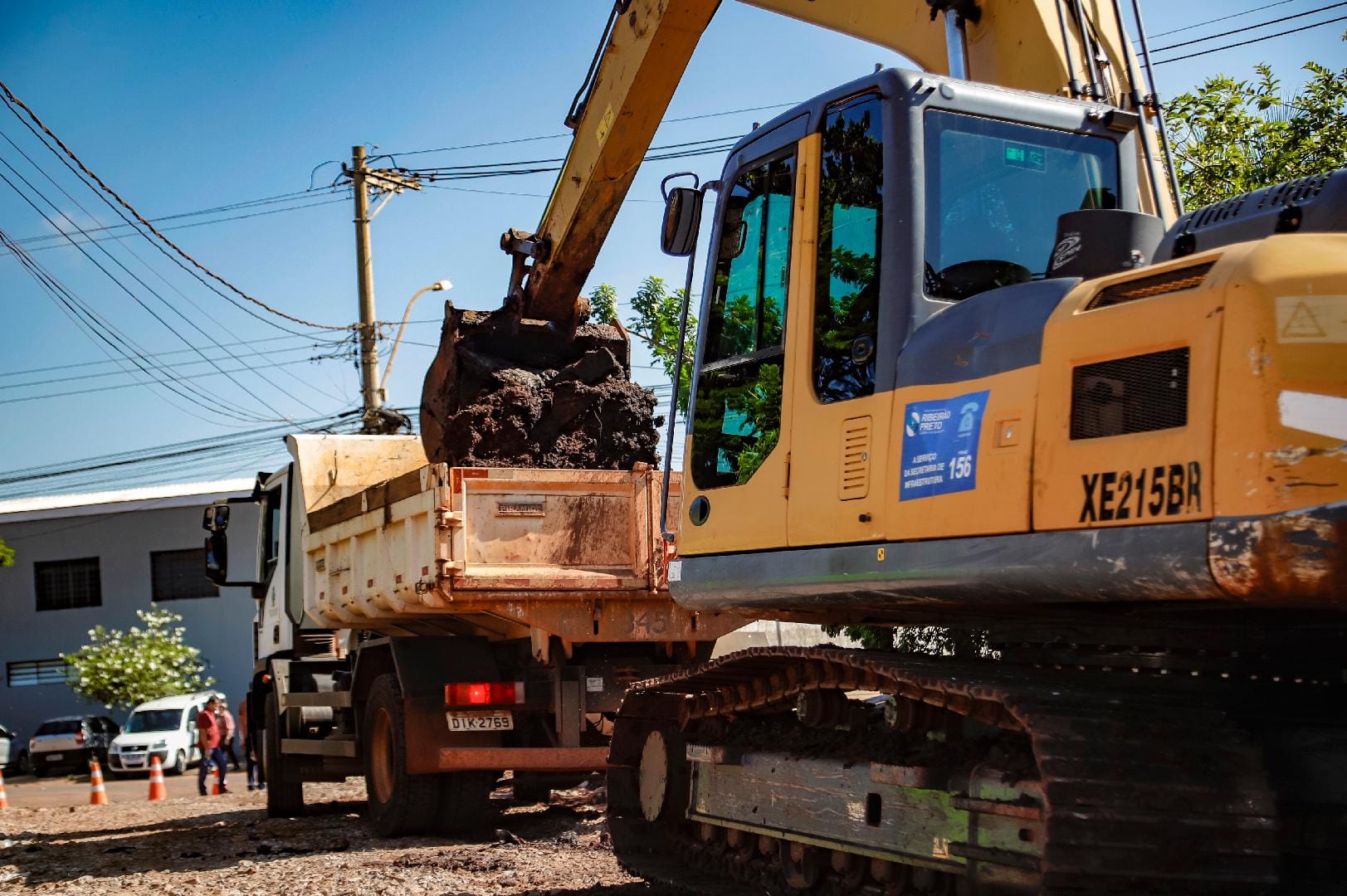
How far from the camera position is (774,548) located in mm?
5512

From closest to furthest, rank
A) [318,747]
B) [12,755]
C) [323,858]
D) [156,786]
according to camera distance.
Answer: [323,858] < [318,747] < [156,786] < [12,755]

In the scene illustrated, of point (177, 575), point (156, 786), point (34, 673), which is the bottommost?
point (34, 673)

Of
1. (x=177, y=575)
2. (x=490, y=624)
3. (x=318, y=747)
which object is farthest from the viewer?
(x=177, y=575)

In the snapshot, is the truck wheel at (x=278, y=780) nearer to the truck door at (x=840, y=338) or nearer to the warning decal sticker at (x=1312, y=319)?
the truck door at (x=840, y=338)

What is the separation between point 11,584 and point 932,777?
37.5 metres

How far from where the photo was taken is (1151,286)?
426cm

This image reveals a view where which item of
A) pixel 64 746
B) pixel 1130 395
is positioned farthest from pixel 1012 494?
pixel 64 746

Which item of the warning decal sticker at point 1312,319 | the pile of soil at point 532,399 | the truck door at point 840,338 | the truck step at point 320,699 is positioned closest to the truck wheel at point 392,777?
the truck step at point 320,699

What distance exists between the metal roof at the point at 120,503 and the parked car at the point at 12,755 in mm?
5968

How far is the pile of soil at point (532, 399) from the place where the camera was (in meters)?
10.2

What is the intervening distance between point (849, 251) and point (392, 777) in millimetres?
6356

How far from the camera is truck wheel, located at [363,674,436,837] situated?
9930 millimetres

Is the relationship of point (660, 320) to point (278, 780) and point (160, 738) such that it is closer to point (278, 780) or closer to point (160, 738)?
point (278, 780)

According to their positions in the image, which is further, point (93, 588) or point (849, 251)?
point (93, 588)
